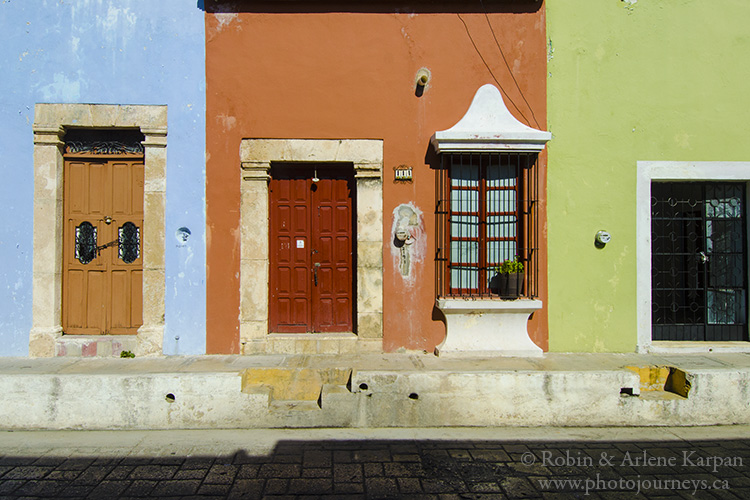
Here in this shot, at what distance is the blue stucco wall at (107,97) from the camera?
5.85 m

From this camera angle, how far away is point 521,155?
6094 millimetres

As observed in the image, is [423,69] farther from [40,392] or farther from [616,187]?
[40,392]

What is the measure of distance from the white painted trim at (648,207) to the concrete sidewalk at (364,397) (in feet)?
3.45

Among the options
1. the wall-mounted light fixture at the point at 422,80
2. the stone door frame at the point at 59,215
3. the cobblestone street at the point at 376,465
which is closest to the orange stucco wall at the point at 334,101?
the wall-mounted light fixture at the point at 422,80

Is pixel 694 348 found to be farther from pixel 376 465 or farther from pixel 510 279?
pixel 376 465

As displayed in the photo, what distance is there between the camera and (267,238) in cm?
598

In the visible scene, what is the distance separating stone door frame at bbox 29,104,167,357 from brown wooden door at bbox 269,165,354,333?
4.48 feet

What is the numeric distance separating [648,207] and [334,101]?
4.19 m

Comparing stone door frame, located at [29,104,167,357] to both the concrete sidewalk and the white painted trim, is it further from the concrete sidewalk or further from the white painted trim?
the white painted trim

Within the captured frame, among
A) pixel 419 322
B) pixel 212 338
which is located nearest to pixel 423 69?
pixel 419 322

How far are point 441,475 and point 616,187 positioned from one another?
14.1 feet

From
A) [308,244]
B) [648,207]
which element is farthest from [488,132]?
[308,244]

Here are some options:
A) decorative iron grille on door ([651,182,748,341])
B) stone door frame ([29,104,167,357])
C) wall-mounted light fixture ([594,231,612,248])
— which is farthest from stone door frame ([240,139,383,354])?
decorative iron grille on door ([651,182,748,341])

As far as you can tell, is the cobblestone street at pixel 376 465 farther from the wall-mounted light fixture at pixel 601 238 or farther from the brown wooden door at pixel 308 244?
the wall-mounted light fixture at pixel 601 238
